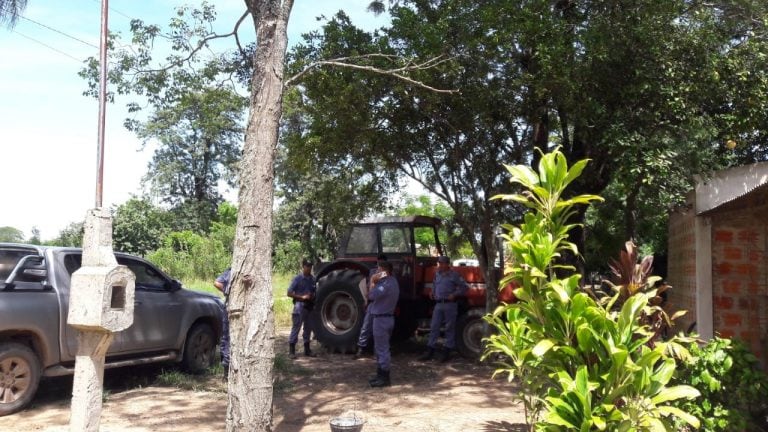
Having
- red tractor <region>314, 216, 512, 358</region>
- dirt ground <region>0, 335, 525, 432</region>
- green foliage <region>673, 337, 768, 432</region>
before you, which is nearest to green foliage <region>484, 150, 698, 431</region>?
green foliage <region>673, 337, 768, 432</region>

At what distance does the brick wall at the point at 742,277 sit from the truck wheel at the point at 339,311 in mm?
5742

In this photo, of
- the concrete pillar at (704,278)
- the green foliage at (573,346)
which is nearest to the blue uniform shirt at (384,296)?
the green foliage at (573,346)

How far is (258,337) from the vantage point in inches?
212

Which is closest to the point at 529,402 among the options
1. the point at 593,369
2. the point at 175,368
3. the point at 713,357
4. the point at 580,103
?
the point at 593,369

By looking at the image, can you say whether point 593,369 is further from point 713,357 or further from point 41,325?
point 41,325

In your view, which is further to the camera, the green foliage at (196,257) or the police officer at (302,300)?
the green foliage at (196,257)

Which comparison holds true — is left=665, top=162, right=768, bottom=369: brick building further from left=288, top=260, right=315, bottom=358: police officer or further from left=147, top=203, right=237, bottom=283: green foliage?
left=147, top=203, right=237, bottom=283: green foliage

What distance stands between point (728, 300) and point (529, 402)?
302cm

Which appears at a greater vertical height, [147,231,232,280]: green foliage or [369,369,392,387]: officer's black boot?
[147,231,232,280]: green foliage

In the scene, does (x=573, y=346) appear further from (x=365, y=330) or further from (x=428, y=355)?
(x=428, y=355)

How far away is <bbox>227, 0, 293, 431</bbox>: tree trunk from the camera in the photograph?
211 inches

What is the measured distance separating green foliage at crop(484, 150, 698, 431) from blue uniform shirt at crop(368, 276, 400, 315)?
3.34 metres

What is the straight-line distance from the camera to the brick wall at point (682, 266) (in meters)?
8.16

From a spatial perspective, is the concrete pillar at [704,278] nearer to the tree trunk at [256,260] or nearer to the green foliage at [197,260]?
the tree trunk at [256,260]
